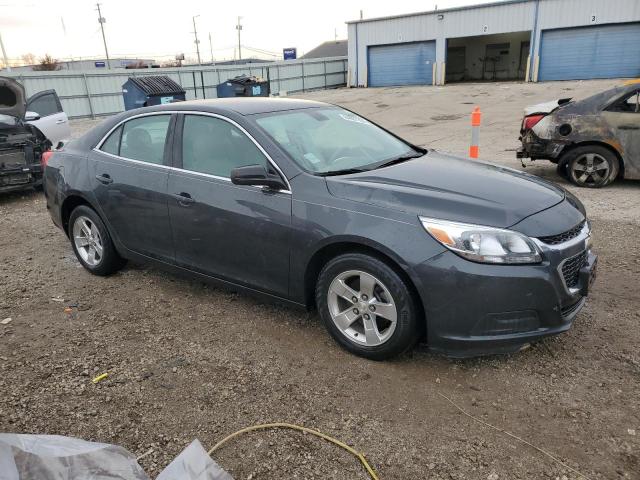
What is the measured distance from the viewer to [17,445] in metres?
1.93

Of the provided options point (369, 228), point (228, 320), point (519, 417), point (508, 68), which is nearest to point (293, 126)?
point (369, 228)

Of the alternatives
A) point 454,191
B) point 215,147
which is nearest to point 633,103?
point 454,191

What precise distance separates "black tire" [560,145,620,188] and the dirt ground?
3.11 m

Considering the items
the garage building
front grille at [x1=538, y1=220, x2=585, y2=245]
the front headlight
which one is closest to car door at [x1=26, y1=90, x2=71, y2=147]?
the front headlight

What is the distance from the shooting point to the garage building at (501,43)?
28156 millimetres

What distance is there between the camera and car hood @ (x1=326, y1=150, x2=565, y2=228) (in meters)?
2.89

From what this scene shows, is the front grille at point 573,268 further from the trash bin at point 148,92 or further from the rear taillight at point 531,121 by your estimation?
the trash bin at point 148,92

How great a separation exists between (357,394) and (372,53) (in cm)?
3609

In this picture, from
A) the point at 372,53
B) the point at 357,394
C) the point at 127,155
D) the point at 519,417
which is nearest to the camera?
the point at 519,417

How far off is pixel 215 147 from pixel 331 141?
33.6 inches

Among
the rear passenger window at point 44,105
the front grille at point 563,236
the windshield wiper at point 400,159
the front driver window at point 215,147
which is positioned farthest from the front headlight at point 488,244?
the rear passenger window at point 44,105

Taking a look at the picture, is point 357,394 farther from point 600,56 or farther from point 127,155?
point 600,56

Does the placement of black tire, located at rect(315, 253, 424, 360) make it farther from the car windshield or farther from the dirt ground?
the car windshield

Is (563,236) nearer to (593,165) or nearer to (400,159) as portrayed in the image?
(400,159)
